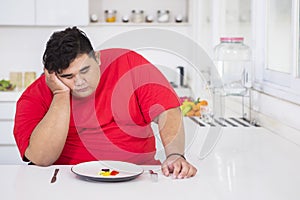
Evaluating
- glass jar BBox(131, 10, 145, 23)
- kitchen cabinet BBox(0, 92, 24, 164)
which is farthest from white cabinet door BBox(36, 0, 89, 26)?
kitchen cabinet BBox(0, 92, 24, 164)

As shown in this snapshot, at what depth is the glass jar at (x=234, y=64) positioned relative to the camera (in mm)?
2662

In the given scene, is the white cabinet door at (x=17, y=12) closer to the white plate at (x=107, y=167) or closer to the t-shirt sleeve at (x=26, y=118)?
the t-shirt sleeve at (x=26, y=118)

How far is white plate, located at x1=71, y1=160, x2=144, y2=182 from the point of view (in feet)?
4.81

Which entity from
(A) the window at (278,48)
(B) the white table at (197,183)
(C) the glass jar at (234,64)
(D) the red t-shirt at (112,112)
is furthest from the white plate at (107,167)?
(C) the glass jar at (234,64)

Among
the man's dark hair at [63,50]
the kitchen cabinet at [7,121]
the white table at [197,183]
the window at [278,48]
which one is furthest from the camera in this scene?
the kitchen cabinet at [7,121]

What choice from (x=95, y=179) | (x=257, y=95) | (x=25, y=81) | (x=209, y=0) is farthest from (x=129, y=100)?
(x=25, y=81)

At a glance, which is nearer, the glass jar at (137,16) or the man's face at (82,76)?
the man's face at (82,76)

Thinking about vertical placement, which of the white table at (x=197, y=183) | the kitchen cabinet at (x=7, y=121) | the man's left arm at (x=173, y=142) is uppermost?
the man's left arm at (x=173, y=142)

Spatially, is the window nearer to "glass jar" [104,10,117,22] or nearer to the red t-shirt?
the red t-shirt

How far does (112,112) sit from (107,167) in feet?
0.74

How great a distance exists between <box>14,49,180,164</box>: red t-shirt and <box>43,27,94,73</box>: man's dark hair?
0.45 ft

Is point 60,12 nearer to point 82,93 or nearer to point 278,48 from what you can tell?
point 278,48

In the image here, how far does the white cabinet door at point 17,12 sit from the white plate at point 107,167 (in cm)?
251

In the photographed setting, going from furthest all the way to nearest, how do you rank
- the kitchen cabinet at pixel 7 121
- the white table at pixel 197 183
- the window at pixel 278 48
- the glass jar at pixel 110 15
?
the glass jar at pixel 110 15 < the kitchen cabinet at pixel 7 121 < the window at pixel 278 48 < the white table at pixel 197 183
